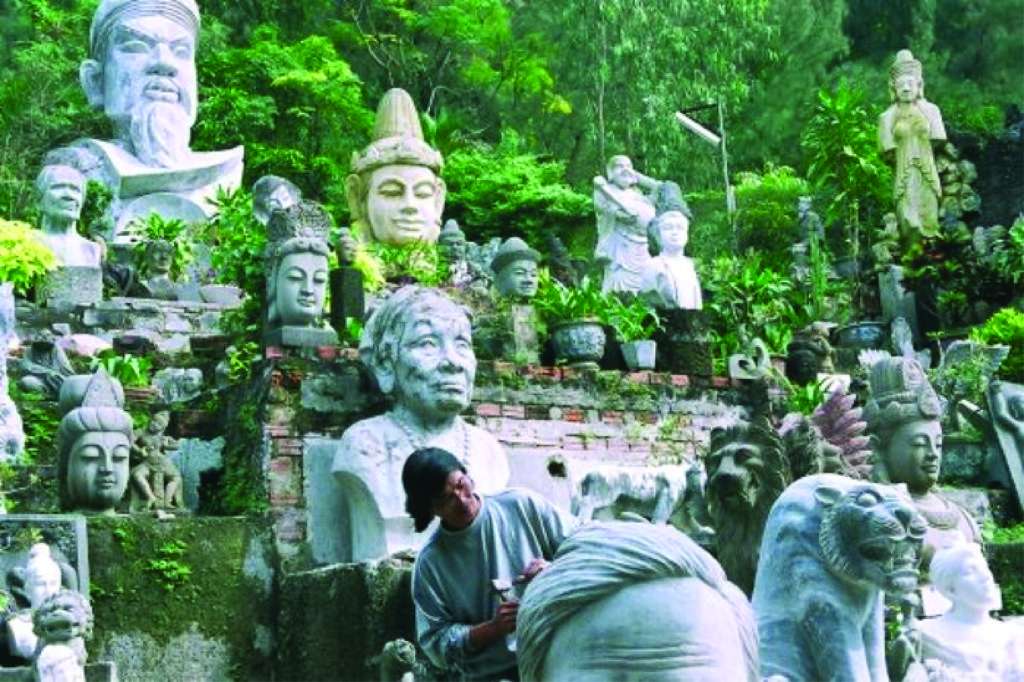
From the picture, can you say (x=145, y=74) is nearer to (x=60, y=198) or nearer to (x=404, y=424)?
(x=60, y=198)

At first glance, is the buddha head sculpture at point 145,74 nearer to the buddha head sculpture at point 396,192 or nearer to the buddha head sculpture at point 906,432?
the buddha head sculpture at point 396,192

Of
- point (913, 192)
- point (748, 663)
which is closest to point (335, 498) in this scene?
point (748, 663)

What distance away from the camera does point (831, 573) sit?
606 cm

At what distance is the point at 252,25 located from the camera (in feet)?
112

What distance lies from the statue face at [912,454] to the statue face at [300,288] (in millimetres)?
3751

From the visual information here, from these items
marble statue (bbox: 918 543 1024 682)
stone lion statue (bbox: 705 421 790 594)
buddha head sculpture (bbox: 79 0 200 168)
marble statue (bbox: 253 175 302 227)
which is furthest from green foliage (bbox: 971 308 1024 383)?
buddha head sculpture (bbox: 79 0 200 168)

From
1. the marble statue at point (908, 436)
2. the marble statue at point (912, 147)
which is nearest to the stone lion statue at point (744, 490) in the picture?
the marble statue at point (908, 436)

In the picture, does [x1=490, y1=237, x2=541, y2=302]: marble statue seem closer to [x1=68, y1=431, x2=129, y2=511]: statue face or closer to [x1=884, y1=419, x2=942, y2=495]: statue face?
[x1=68, y1=431, x2=129, y2=511]: statue face

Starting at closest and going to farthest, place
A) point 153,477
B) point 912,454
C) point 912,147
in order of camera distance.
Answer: point 912,454 → point 153,477 → point 912,147

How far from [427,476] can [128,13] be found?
18028mm

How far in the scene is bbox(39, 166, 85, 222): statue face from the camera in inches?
727

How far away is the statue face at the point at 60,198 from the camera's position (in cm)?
1847

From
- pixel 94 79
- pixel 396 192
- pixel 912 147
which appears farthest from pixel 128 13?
pixel 912 147

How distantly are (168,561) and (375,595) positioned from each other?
4.18 feet
